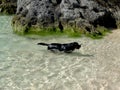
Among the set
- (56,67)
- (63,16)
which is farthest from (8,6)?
(56,67)

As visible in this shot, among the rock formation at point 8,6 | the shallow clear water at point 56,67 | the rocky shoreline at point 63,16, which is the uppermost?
the rocky shoreline at point 63,16

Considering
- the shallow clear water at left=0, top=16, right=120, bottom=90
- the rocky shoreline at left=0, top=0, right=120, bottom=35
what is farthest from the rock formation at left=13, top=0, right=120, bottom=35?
the shallow clear water at left=0, top=16, right=120, bottom=90

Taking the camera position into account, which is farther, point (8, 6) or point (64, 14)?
point (8, 6)

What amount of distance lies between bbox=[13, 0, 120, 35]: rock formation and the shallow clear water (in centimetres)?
257

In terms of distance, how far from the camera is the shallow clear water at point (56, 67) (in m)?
9.66

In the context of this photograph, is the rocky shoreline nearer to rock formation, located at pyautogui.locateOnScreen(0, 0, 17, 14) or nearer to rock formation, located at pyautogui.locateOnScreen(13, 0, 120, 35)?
rock formation, located at pyautogui.locateOnScreen(13, 0, 120, 35)

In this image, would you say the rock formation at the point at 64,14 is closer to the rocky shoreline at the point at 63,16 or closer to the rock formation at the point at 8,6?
the rocky shoreline at the point at 63,16

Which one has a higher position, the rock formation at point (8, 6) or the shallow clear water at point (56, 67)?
the shallow clear water at point (56, 67)

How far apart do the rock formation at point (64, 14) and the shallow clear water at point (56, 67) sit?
8.45 ft

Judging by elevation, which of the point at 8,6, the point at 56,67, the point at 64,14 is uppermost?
the point at 64,14

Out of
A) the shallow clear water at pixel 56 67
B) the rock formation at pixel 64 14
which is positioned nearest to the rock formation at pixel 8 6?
the rock formation at pixel 64 14

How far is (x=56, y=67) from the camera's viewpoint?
37.2 ft

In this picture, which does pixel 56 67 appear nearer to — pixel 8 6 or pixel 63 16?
pixel 63 16

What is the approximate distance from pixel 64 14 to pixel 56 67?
6967 millimetres
